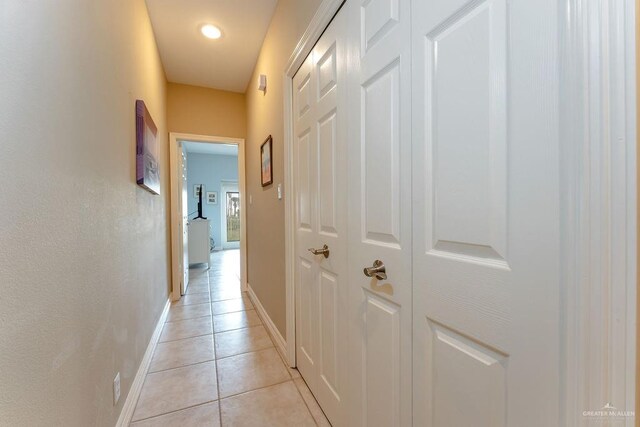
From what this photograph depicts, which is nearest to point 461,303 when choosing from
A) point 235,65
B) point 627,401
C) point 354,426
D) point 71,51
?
point 627,401

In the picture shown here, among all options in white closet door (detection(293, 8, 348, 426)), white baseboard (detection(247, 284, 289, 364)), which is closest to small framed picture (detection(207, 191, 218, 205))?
white baseboard (detection(247, 284, 289, 364))

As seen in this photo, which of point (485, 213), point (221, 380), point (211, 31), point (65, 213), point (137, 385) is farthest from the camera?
point (211, 31)

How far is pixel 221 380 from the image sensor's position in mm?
1673

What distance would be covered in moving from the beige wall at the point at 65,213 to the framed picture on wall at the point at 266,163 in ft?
3.12

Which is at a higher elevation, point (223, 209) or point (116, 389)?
point (223, 209)

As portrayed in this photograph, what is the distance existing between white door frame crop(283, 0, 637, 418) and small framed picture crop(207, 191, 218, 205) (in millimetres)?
7716

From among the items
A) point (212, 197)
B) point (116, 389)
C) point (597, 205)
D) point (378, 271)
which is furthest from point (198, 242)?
point (597, 205)

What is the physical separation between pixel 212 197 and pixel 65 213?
22.8 feet

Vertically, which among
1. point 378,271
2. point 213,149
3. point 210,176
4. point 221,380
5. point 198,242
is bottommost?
point 221,380

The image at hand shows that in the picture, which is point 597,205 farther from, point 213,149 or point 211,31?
point 213,149

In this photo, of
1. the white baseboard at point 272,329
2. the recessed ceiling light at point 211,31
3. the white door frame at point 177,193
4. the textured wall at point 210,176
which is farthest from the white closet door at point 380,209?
the textured wall at point 210,176

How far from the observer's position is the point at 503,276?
1.83 ft

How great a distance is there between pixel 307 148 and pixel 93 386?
1.39 m

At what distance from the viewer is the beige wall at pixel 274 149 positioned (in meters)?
1.78
